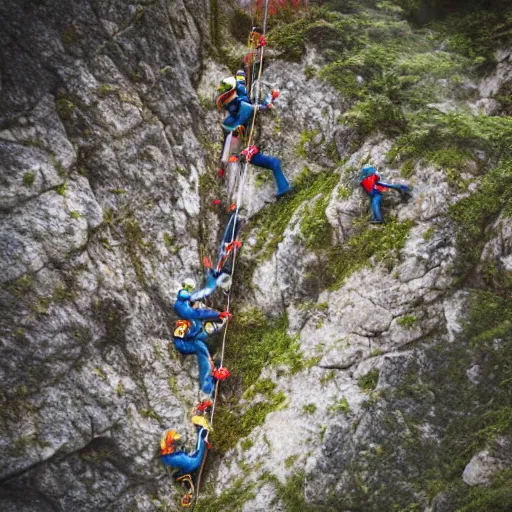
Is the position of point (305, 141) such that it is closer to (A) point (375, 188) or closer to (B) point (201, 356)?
(A) point (375, 188)

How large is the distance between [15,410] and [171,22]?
24.8 ft

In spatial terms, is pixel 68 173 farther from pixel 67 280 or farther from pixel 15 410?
pixel 15 410

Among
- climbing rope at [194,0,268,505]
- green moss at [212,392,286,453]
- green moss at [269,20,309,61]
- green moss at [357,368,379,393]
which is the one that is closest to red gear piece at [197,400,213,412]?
climbing rope at [194,0,268,505]

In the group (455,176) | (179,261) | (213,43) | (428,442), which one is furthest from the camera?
(213,43)

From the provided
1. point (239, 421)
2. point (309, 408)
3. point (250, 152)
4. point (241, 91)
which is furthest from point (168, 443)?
point (241, 91)

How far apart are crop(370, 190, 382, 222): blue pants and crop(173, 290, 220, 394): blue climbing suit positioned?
3210 mm

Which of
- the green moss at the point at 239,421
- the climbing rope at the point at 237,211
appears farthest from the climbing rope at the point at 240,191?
the green moss at the point at 239,421

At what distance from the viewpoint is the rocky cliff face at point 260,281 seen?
7.48 meters

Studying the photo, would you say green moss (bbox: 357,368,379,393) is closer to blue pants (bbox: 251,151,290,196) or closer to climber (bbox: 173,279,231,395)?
climber (bbox: 173,279,231,395)

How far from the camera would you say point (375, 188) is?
8.84 meters

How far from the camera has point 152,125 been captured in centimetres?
965

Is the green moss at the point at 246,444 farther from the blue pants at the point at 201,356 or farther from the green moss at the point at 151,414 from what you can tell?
the green moss at the point at 151,414

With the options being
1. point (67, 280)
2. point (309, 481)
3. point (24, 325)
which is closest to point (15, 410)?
point (24, 325)

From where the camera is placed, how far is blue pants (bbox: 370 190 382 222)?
881 centimetres
